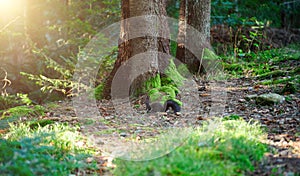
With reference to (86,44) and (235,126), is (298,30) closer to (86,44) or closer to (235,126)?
(86,44)

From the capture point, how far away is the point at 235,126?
4359mm

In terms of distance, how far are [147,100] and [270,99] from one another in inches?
84.5

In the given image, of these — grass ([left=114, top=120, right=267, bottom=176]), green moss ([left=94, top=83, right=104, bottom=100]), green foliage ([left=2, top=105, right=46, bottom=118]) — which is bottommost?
grass ([left=114, top=120, right=267, bottom=176])

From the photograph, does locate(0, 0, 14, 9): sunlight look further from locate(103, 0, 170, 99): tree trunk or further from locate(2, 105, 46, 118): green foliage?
locate(103, 0, 170, 99): tree trunk

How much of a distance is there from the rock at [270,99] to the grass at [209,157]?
68.4 inches

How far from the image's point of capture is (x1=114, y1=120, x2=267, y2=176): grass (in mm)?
3211

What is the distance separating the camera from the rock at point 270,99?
5.70m

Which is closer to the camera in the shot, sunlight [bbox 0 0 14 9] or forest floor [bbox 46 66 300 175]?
forest floor [bbox 46 66 300 175]

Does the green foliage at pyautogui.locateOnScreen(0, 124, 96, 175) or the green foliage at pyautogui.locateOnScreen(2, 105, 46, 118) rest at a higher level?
the green foliage at pyautogui.locateOnScreen(2, 105, 46, 118)

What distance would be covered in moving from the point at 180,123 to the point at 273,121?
55.5 inches

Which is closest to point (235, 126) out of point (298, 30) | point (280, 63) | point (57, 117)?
point (57, 117)

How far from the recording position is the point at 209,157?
346 cm

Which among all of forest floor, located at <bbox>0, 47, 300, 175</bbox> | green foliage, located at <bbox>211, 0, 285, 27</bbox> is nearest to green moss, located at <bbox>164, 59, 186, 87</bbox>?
forest floor, located at <bbox>0, 47, 300, 175</bbox>

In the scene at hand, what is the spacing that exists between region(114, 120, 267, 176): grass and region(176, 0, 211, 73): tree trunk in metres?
4.45
